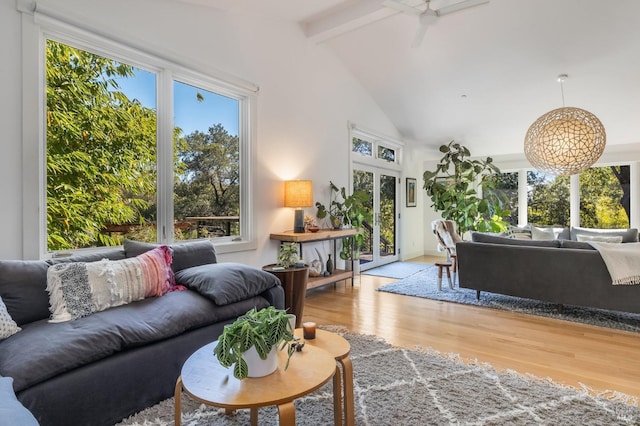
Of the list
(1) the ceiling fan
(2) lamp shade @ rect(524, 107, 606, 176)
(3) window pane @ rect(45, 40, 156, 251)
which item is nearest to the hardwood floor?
(2) lamp shade @ rect(524, 107, 606, 176)

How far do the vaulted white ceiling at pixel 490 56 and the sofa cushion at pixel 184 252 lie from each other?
2.37m

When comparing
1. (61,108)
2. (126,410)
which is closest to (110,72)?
(61,108)

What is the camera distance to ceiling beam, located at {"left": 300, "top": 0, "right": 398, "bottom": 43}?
4.00m

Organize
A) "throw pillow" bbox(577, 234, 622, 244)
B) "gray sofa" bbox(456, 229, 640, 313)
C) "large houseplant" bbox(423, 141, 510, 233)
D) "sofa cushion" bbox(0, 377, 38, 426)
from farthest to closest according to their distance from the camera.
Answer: "large houseplant" bbox(423, 141, 510, 233), "throw pillow" bbox(577, 234, 622, 244), "gray sofa" bbox(456, 229, 640, 313), "sofa cushion" bbox(0, 377, 38, 426)

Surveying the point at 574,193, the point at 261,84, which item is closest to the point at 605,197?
the point at 574,193

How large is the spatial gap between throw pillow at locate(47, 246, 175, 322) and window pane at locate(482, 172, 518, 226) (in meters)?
6.81

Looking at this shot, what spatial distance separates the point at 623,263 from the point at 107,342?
13.5ft

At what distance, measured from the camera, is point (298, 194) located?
4.29 m

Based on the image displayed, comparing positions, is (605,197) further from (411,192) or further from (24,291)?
(24,291)

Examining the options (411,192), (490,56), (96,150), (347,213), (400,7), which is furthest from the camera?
(411,192)

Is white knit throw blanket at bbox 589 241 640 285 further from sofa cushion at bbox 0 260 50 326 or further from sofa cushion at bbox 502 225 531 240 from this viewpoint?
sofa cushion at bbox 0 260 50 326

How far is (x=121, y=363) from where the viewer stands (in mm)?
1845

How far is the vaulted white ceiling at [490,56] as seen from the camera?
4.02 meters

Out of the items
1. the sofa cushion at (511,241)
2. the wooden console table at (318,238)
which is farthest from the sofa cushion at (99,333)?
the sofa cushion at (511,241)
